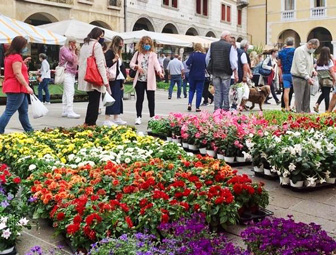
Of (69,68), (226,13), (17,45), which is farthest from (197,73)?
(226,13)

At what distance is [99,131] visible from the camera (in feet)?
24.0

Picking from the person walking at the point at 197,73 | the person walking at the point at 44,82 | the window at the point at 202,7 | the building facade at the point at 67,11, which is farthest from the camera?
the window at the point at 202,7

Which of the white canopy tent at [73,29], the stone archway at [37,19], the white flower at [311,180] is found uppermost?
the stone archway at [37,19]

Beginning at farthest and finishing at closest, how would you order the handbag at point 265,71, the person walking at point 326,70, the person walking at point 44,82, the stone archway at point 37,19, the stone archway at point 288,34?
1. the stone archway at point 288,34
2. the stone archway at point 37,19
3. the handbag at point 265,71
4. the person walking at point 44,82
5. the person walking at point 326,70

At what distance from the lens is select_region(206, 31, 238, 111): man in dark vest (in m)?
10.3

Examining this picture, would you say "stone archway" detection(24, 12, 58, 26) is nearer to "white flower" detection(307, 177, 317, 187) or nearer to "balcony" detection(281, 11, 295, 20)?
"white flower" detection(307, 177, 317, 187)

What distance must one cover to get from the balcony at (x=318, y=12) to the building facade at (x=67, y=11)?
2131cm

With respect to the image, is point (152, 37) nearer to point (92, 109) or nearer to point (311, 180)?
point (92, 109)

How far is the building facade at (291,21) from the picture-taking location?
1670 inches

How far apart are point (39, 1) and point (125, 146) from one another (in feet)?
63.5

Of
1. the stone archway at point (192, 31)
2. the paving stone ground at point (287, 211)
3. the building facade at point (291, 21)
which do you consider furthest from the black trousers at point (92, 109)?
the building facade at point (291, 21)

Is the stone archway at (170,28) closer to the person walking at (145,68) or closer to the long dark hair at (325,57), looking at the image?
the long dark hair at (325,57)

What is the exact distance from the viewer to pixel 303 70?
32.2ft

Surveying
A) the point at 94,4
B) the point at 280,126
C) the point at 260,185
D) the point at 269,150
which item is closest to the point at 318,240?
the point at 260,185
